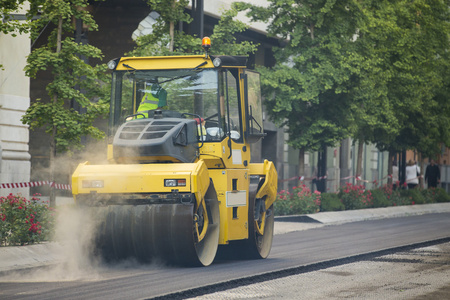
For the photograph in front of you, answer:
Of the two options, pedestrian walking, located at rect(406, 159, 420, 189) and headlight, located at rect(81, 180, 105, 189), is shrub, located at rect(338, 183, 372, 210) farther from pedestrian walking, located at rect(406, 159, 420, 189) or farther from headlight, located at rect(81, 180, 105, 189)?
headlight, located at rect(81, 180, 105, 189)

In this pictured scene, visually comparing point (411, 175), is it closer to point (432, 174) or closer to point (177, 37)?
point (432, 174)

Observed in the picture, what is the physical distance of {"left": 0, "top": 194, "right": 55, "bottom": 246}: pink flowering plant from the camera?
13742 millimetres

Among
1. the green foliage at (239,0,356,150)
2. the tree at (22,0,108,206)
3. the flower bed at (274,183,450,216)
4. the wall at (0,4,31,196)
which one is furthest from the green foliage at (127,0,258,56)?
the flower bed at (274,183,450,216)

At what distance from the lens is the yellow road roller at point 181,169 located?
1140 centimetres

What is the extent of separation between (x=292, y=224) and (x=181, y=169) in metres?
12.2

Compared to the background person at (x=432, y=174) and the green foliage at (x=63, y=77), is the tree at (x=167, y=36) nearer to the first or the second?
the green foliage at (x=63, y=77)

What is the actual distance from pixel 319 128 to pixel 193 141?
14990 millimetres

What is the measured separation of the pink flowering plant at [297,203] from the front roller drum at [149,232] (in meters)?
13.6

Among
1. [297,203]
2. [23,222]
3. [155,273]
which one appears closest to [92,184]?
[155,273]

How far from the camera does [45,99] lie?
31984mm

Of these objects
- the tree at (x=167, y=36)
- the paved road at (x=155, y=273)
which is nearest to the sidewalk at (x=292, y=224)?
the paved road at (x=155, y=273)

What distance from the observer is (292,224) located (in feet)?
76.5

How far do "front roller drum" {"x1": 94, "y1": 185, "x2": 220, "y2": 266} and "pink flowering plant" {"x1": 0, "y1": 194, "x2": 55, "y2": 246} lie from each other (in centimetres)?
273

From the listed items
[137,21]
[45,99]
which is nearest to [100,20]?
[137,21]
